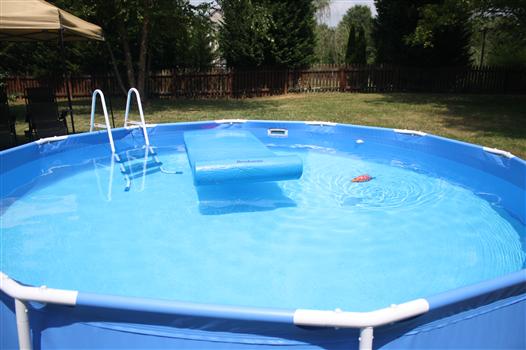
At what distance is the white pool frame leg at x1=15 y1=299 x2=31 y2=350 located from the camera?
2025 millimetres

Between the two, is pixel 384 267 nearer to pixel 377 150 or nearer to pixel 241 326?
pixel 241 326

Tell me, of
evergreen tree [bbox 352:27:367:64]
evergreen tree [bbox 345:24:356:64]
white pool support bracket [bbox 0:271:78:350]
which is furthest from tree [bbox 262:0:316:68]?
white pool support bracket [bbox 0:271:78:350]

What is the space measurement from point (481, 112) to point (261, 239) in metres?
11.5

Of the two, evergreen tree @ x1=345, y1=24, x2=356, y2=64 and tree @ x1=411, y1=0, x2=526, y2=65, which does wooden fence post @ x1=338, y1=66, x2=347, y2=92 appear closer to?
evergreen tree @ x1=345, y1=24, x2=356, y2=64

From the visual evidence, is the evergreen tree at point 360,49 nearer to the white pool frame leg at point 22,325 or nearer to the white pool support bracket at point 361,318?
the white pool support bracket at point 361,318

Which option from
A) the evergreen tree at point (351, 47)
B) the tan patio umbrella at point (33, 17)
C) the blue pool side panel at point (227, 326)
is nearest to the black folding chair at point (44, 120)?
the tan patio umbrella at point (33, 17)

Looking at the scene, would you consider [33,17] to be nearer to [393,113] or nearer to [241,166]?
[241,166]

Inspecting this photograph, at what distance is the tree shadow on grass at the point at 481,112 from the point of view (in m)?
10.2

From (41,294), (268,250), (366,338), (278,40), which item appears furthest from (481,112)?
(41,294)

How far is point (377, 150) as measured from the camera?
825 centimetres

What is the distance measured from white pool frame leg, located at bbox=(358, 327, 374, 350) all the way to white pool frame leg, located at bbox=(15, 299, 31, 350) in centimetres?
158

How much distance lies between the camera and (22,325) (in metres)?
2.05

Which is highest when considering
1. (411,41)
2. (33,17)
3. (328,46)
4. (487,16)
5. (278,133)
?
(328,46)

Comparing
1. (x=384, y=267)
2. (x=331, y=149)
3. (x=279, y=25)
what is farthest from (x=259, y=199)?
(x=279, y=25)
